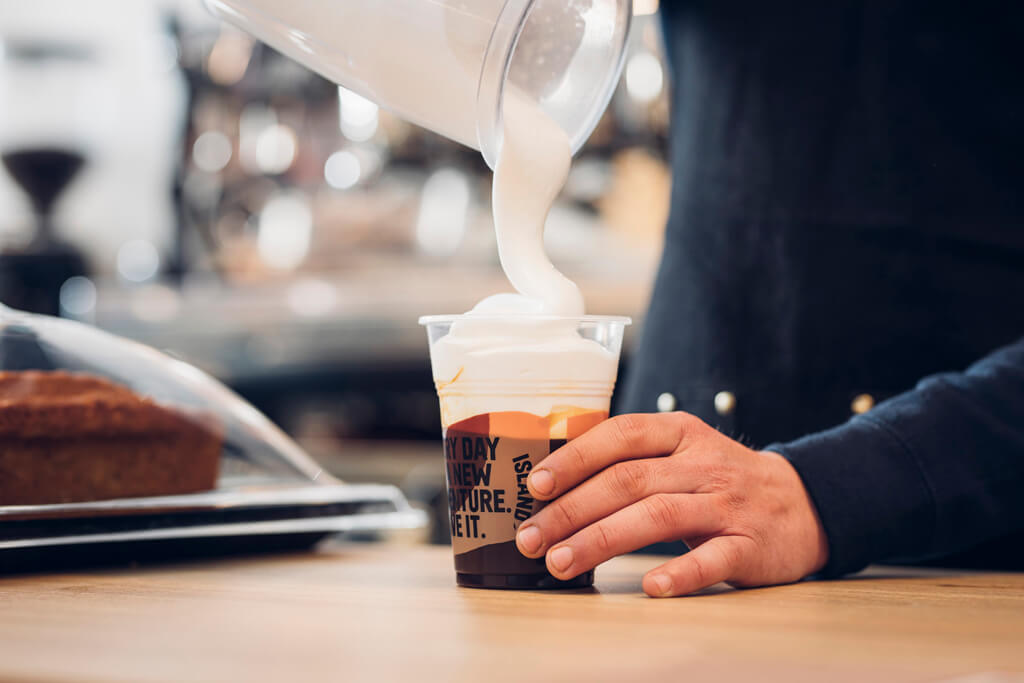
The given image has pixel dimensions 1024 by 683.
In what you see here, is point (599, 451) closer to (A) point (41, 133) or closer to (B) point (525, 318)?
(B) point (525, 318)

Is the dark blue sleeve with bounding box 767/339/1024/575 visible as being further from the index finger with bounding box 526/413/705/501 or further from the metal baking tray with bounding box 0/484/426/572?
the metal baking tray with bounding box 0/484/426/572

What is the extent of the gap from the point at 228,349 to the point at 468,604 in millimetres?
2564

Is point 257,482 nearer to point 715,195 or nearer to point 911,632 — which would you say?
point 715,195

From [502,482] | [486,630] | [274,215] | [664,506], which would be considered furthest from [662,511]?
[274,215]

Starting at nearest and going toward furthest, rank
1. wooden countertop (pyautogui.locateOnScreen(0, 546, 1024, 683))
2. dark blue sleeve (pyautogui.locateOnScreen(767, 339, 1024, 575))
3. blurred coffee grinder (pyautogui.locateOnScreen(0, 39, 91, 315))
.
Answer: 1. wooden countertop (pyautogui.locateOnScreen(0, 546, 1024, 683))
2. dark blue sleeve (pyautogui.locateOnScreen(767, 339, 1024, 575))
3. blurred coffee grinder (pyautogui.locateOnScreen(0, 39, 91, 315))

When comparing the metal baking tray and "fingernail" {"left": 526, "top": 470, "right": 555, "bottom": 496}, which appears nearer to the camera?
"fingernail" {"left": 526, "top": 470, "right": 555, "bottom": 496}

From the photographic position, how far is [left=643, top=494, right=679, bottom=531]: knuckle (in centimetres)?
80

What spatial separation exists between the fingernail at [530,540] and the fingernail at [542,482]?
1.1 inches

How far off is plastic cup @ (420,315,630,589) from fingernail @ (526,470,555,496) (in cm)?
2

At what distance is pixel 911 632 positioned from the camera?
63 centimetres

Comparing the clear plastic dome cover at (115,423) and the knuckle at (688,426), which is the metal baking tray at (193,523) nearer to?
the clear plastic dome cover at (115,423)

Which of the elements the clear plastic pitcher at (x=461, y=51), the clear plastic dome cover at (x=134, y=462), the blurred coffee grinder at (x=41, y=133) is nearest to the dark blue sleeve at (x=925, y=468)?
the clear plastic pitcher at (x=461, y=51)

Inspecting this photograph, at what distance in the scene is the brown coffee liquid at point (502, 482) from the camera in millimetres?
814

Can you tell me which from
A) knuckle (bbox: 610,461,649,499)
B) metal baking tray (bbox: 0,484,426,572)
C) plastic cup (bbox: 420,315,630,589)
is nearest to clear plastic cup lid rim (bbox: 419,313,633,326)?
plastic cup (bbox: 420,315,630,589)
